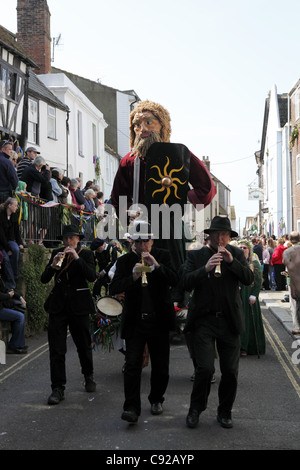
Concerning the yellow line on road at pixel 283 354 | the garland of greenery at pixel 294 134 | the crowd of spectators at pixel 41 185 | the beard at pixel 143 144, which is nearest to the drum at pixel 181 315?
the yellow line on road at pixel 283 354

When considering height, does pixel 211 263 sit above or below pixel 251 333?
above

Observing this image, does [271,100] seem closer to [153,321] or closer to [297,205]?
[297,205]

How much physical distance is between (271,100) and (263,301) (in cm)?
2510

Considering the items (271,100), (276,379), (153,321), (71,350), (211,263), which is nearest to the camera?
(211,263)

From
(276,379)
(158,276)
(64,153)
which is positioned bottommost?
(276,379)

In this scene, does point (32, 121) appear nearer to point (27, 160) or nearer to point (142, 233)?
point (27, 160)

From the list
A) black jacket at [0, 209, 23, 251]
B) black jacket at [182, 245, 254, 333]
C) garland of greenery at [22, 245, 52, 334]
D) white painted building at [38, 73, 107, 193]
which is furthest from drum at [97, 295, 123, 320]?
white painted building at [38, 73, 107, 193]

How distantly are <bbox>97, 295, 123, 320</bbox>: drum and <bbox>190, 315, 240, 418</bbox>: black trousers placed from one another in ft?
6.97

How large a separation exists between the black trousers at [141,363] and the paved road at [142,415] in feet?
0.69

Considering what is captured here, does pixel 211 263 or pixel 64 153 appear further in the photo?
pixel 64 153

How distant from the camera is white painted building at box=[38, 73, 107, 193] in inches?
1051

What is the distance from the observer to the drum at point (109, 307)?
7.41m

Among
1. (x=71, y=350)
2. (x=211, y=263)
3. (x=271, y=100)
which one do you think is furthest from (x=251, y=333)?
(x=271, y=100)

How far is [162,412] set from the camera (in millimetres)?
5844
